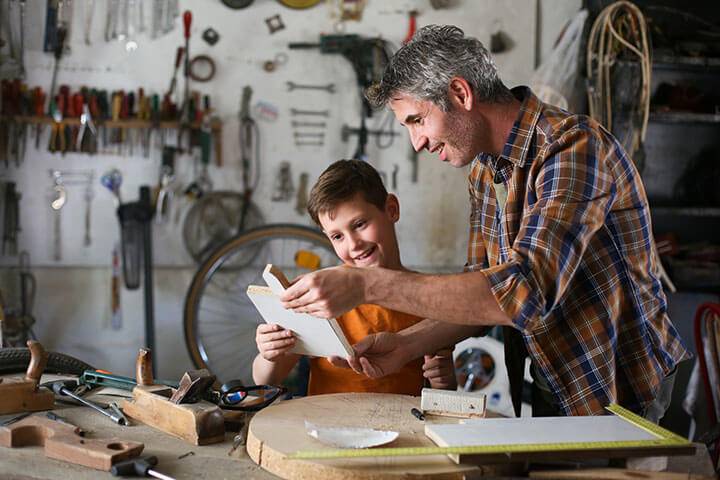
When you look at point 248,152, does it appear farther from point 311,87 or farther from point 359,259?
point 359,259

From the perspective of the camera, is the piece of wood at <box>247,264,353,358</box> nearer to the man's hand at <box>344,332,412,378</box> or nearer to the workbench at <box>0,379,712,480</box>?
the man's hand at <box>344,332,412,378</box>

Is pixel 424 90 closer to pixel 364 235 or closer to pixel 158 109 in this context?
pixel 364 235

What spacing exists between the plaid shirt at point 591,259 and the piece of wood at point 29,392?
102 centimetres

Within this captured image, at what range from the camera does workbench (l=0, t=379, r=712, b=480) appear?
1.13 m

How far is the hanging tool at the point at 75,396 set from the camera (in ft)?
4.54

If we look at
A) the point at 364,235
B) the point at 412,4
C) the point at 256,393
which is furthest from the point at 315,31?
the point at 256,393

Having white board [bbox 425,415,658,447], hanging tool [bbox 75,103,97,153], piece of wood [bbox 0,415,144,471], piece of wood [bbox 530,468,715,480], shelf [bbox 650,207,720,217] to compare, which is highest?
hanging tool [bbox 75,103,97,153]

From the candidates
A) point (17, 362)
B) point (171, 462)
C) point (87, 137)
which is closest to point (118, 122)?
point (87, 137)

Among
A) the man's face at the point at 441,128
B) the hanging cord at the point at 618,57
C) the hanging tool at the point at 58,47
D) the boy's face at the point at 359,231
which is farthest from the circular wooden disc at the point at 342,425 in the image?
the hanging tool at the point at 58,47

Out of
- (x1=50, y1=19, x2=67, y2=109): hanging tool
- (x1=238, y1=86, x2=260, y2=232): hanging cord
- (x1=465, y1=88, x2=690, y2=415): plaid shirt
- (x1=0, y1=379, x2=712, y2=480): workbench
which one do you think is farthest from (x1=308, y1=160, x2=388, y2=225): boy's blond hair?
(x1=50, y1=19, x2=67, y2=109): hanging tool

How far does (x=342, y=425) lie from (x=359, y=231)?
2.06 feet

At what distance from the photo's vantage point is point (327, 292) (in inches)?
47.0

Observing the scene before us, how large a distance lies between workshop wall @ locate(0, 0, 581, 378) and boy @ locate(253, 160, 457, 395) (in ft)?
7.79

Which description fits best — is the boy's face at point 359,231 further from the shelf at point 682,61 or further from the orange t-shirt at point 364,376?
the shelf at point 682,61
